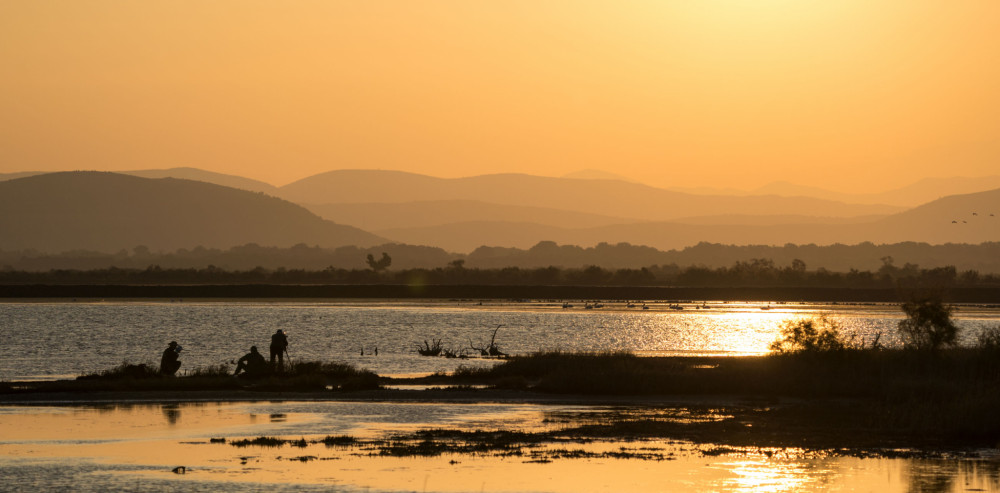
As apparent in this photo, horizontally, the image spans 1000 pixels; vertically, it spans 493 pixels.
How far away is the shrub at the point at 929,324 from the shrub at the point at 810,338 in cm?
360

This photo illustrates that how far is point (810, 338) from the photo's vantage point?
54.7m

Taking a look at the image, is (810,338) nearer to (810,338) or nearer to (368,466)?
(810,338)

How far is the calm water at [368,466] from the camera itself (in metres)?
29.3

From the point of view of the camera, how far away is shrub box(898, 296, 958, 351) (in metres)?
58.0

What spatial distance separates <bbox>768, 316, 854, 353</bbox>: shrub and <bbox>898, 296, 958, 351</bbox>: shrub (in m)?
3.60

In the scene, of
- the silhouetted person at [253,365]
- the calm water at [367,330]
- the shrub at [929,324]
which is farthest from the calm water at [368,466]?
the shrub at [929,324]

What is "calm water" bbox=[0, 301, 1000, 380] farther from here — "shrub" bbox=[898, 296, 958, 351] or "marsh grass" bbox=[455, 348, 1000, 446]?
"shrub" bbox=[898, 296, 958, 351]

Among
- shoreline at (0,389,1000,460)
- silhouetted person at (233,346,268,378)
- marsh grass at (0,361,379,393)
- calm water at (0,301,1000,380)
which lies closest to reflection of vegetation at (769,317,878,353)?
shoreline at (0,389,1000,460)

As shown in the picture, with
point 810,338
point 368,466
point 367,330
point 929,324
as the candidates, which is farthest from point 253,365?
point 367,330

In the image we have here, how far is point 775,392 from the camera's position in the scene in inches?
1965

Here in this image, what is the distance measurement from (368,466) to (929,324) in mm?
33895

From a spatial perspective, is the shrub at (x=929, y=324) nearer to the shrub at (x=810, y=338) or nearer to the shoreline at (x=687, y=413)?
the shrub at (x=810, y=338)

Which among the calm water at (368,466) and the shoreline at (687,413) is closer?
the calm water at (368,466)

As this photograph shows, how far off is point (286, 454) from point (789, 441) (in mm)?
12844
